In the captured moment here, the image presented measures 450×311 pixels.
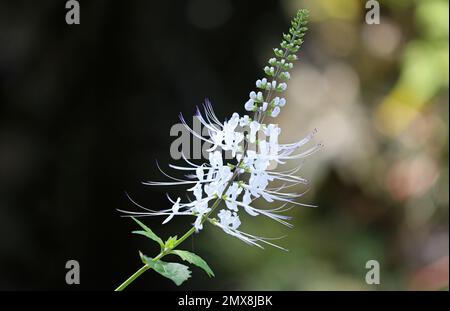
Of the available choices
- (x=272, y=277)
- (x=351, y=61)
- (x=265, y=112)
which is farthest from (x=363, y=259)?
(x=265, y=112)

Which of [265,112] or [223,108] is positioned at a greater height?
[223,108]

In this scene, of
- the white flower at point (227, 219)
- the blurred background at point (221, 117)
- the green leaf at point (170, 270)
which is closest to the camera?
the green leaf at point (170, 270)

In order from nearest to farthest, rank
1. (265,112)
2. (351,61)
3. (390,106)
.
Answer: (265,112) → (390,106) → (351,61)

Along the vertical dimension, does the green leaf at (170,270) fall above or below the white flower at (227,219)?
below

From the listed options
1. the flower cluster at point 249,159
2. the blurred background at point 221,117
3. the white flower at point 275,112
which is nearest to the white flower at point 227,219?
the flower cluster at point 249,159

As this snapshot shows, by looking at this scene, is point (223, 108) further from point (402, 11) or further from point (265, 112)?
point (265, 112)

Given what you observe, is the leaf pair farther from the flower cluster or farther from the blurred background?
the blurred background

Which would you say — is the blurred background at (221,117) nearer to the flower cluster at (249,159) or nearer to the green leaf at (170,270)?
the flower cluster at (249,159)
